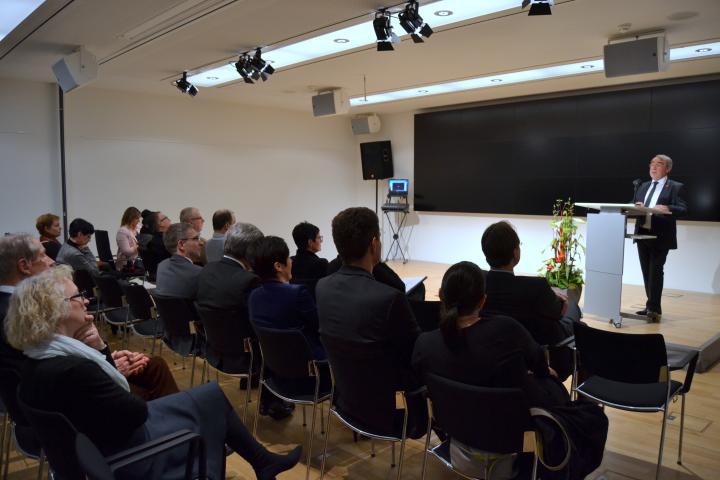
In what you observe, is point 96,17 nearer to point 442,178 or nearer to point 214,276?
point 214,276

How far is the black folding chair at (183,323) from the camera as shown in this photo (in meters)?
3.58

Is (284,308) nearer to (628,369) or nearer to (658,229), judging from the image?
(628,369)

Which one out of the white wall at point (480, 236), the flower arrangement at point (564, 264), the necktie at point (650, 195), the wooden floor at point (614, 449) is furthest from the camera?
the white wall at point (480, 236)

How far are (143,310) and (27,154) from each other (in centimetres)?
504

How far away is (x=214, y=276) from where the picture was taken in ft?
11.0

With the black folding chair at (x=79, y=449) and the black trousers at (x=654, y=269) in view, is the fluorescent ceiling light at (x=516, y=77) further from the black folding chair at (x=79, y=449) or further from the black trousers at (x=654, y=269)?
the black folding chair at (x=79, y=449)

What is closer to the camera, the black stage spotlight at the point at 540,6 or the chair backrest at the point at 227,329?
the chair backrest at the point at 227,329

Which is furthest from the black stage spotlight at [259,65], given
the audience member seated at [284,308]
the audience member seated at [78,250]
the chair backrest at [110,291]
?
the audience member seated at [284,308]

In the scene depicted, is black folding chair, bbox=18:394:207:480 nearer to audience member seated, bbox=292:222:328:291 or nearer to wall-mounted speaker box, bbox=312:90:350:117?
audience member seated, bbox=292:222:328:291

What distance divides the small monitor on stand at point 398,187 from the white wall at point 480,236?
11.6 inches

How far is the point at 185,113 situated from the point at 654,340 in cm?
855

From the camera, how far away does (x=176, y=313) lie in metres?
3.62

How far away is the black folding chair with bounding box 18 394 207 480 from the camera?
63.2 inches

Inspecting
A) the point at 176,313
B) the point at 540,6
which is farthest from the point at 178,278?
the point at 540,6
